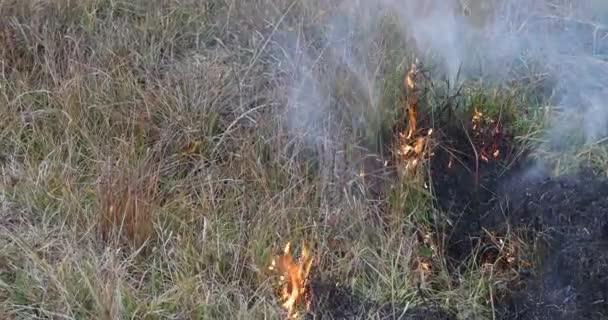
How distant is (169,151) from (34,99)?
23.5 inches

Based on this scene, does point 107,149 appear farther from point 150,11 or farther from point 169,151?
point 150,11

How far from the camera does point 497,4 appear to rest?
373 cm

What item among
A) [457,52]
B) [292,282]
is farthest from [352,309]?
[457,52]

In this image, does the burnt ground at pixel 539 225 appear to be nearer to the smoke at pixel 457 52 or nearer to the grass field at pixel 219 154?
the grass field at pixel 219 154

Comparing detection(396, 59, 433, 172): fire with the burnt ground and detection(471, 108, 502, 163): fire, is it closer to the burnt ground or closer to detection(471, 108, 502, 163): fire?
the burnt ground

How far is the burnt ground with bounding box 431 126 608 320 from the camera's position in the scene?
2.55m

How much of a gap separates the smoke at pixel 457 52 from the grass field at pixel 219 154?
0.01 meters

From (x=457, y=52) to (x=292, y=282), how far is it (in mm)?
1301

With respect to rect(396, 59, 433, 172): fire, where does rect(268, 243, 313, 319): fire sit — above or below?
below

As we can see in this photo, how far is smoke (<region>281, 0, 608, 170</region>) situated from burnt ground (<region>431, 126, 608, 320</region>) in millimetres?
365

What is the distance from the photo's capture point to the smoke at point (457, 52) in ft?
10.8

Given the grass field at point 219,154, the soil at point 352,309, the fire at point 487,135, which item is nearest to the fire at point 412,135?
the grass field at point 219,154

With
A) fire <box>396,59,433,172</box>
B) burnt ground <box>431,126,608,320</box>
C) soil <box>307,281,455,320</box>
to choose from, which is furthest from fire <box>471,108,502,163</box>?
soil <box>307,281,455,320</box>

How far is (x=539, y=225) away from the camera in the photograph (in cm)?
279
